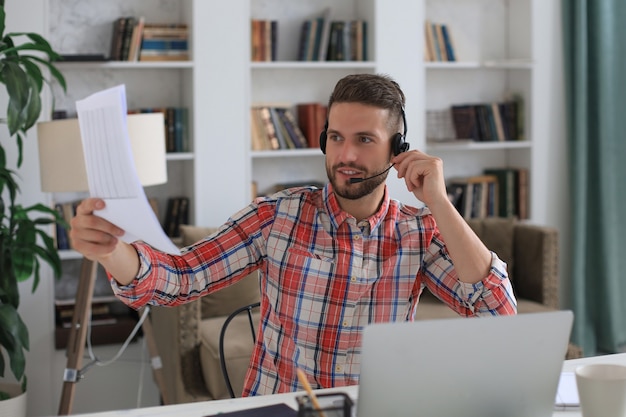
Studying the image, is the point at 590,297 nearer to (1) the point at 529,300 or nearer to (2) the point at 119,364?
(1) the point at 529,300

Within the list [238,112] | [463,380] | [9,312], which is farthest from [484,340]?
[238,112]

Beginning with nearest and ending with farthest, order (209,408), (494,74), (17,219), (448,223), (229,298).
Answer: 1. (209,408)
2. (448,223)
3. (17,219)
4. (229,298)
5. (494,74)

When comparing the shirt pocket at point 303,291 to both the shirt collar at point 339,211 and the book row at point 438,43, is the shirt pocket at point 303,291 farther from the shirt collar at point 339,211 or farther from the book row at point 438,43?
the book row at point 438,43

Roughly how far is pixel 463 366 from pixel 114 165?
0.59 m

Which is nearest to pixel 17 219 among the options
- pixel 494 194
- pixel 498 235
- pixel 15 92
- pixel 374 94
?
pixel 15 92

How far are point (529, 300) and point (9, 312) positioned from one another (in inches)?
92.3

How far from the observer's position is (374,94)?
2.00 meters

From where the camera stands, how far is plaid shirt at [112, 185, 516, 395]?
6.36ft

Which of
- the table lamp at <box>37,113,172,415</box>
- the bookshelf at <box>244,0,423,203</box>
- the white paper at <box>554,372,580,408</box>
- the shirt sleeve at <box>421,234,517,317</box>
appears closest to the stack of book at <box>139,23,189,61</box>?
the bookshelf at <box>244,0,423,203</box>

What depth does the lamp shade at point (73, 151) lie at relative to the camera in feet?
10.4

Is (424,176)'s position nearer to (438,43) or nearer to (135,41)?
(135,41)

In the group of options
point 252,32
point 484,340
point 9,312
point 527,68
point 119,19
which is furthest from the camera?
point 527,68

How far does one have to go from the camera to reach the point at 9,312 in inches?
127

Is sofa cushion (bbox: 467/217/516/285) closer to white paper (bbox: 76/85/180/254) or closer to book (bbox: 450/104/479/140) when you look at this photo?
book (bbox: 450/104/479/140)
